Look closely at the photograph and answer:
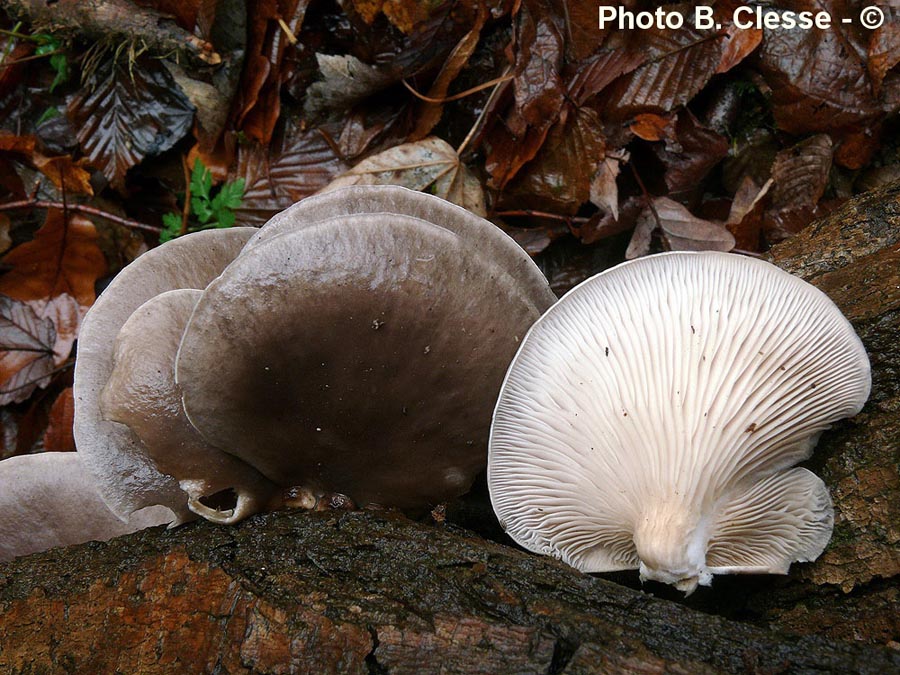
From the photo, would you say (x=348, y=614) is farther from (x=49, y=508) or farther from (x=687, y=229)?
(x=687, y=229)

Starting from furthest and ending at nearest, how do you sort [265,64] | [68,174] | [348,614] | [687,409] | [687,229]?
[68,174], [265,64], [687,229], [687,409], [348,614]

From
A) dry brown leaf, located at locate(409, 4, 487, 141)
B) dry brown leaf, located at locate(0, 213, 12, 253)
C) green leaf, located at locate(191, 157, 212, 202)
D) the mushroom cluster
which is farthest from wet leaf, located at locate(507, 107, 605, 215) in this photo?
dry brown leaf, located at locate(0, 213, 12, 253)

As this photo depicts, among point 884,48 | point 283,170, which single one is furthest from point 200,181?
point 884,48

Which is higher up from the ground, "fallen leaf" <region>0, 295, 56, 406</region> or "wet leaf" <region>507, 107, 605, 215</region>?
"wet leaf" <region>507, 107, 605, 215</region>

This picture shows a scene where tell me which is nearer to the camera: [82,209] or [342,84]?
[342,84]

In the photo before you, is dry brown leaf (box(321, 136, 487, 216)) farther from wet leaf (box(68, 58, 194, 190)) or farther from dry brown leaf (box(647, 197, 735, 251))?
wet leaf (box(68, 58, 194, 190))

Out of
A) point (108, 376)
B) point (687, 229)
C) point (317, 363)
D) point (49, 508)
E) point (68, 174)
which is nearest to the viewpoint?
point (317, 363)
